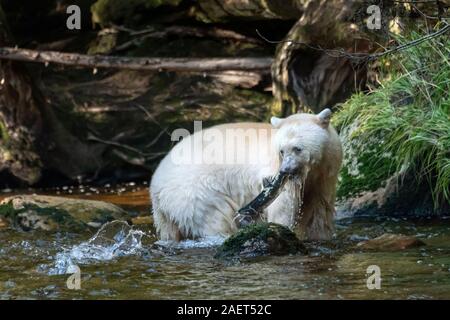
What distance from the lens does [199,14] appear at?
42.2 feet

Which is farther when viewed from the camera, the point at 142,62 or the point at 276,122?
the point at 142,62

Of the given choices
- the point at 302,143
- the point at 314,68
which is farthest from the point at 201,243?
the point at 314,68

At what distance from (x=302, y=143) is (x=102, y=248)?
1872 mm

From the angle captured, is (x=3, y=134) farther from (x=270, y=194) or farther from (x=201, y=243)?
(x=270, y=194)

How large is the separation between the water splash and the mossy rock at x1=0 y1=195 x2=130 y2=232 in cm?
43

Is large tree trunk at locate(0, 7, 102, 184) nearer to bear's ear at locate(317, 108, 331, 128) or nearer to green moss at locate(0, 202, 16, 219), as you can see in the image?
green moss at locate(0, 202, 16, 219)

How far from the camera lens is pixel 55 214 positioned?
883cm

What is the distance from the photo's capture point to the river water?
220 inches

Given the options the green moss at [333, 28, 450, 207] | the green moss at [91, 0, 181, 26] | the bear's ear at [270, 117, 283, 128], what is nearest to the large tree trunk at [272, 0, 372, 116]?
the green moss at [333, 28, 450, 207]

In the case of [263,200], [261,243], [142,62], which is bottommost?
[261,243]

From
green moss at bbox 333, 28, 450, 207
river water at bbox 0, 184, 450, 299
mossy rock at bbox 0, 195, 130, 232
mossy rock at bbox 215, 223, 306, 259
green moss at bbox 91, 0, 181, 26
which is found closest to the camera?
river water at bbox 0, 184, 450, 299

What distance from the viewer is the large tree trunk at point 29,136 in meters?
12.4

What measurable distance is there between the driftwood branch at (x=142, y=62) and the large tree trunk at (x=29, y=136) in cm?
43
